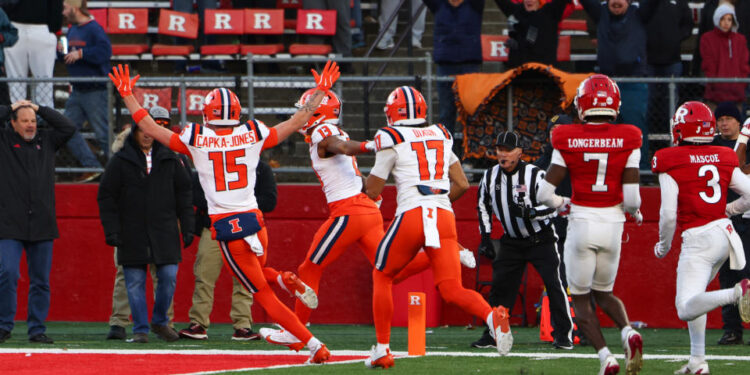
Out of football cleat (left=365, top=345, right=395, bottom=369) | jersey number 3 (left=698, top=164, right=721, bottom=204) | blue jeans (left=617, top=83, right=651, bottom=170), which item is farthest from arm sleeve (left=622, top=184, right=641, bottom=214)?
blue jeans (left=617, top=83, right=651, bottom=170)

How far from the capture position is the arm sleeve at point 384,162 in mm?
9234

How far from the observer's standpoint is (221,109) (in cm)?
973

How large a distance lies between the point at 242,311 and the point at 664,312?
4.96 m

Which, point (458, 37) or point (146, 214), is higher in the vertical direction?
point (458, 37)

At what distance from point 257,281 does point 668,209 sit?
10.3ft

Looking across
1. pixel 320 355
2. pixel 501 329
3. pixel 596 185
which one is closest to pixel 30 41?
pixel 320 355

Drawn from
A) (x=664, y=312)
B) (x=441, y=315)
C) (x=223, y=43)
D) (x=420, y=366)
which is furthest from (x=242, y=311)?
(x=223, y=43)

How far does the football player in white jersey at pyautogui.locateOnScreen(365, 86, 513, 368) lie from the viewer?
909 centimetres

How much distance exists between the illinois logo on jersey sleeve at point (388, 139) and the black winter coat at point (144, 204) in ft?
11.6

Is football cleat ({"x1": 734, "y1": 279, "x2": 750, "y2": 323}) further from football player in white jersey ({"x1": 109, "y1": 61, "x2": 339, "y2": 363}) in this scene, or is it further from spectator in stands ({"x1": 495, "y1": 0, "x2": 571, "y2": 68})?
spectator in stands ({"x1": 495, "y1": 0, "x2": 571, "y2": 68})

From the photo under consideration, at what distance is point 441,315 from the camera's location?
47.2ft

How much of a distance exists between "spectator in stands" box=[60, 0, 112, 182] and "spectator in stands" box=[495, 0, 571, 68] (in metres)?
4.88

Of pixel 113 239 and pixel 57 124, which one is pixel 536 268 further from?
pixel 57 124

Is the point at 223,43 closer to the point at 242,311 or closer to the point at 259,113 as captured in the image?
the point at 259,113
